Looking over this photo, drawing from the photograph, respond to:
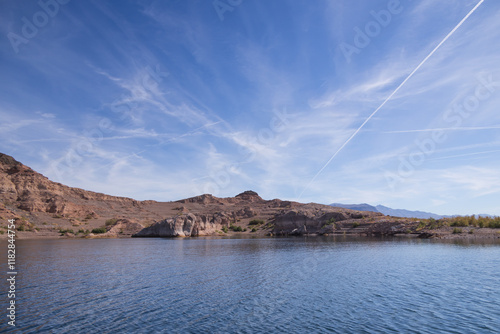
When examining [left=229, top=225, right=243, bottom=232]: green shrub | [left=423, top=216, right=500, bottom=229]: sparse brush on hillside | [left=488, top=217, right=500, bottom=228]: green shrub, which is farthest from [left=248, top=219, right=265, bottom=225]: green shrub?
[left=488, top=217, right=500, bottom=228]: green shrub

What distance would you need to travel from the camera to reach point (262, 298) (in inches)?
934

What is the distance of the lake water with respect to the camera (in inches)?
695

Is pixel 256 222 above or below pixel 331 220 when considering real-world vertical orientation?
above

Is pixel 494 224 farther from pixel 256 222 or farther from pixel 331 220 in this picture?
pixel 256 222

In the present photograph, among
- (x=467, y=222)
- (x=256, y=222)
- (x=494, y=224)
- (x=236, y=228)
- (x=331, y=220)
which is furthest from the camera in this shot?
(x=256, y=222)

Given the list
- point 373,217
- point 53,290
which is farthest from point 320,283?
point 373,217

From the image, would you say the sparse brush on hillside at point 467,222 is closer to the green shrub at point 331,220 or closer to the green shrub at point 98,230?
the green shrub at point 331,220

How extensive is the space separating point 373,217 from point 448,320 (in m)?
102

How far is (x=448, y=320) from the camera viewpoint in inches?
706

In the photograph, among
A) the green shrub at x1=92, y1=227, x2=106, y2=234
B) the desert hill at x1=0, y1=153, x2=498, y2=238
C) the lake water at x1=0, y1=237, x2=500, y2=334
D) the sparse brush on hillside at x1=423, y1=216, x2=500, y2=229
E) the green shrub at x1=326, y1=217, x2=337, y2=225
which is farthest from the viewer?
the green shrub at x1=326, y1=217, x2=337, y2=225

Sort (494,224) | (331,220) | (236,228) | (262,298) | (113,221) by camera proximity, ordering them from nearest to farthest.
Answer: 1. (262,298)
2. (494,224)
3. (331,220)
4. (113,221)
5. (236,228)

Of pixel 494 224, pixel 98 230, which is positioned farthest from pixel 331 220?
pixel 98 230

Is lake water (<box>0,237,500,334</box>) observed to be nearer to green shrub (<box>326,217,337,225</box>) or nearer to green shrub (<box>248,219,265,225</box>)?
green shrub (<box>326,217,337,225</box>)

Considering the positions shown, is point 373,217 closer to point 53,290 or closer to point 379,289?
point 379,289
